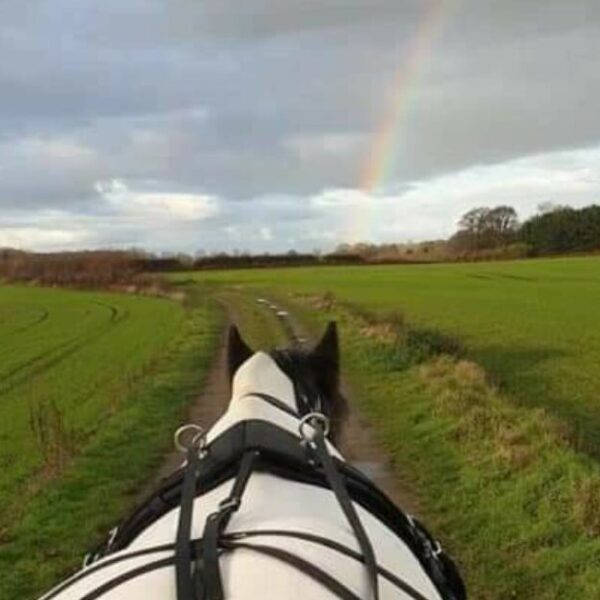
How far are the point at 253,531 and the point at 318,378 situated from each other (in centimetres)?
202

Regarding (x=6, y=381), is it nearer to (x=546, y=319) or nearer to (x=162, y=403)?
(x=162, y=403)

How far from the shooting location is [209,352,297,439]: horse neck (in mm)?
3561

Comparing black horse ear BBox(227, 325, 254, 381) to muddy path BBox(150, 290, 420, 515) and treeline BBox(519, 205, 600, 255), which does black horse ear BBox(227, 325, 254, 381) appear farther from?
treeline BBox(519, 205, 600, 255)

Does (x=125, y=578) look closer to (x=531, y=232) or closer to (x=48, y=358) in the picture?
(x=48, y=358)

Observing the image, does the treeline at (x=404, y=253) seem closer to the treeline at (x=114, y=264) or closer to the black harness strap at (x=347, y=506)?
the treeline at (x=114, y=264)

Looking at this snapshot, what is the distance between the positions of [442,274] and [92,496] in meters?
91.3

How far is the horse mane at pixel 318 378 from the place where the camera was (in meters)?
4.34

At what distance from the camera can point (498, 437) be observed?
11.9 m

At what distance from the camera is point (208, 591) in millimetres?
2213

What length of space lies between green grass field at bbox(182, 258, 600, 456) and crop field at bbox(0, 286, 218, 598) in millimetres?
5664

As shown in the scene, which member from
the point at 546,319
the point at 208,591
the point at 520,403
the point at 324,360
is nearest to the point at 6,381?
the point at 520,403

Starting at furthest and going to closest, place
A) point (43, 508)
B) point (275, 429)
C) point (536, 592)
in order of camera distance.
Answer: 1. point (43, 508)
2. point (536, 592)
3. point (275, 429)

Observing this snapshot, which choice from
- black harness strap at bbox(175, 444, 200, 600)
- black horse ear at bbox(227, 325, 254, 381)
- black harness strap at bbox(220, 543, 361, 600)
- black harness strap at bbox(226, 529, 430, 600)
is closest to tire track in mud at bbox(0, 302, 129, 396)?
black horse ear at bbox(227, 325, 254, 381)

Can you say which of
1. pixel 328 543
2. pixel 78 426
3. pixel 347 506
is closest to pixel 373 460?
pixel 78 426
